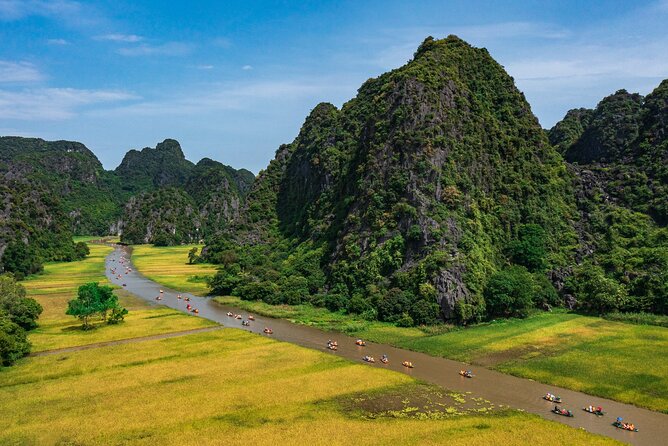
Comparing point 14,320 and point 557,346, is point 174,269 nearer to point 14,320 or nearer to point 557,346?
point 14,320

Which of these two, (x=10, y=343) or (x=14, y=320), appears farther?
(x=14, y=320)

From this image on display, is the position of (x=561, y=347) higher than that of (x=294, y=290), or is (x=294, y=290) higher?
(x=294, y=290)

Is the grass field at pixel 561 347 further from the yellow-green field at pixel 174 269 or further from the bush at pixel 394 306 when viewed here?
the yellow-green field at pixel 174 269

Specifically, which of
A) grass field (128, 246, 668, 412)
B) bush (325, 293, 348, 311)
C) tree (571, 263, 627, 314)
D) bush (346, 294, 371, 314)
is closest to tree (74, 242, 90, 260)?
grass field (128, 246, 668, 412)

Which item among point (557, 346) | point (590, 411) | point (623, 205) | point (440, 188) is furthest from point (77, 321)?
point (623, 205)

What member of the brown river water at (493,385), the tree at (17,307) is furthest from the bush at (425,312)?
the tree at (17,307)

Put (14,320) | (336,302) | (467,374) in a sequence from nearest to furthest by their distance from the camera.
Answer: (467,374) < (14,320) < (336,302)

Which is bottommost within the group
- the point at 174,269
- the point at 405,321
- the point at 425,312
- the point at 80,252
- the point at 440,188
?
the point at 174,269
